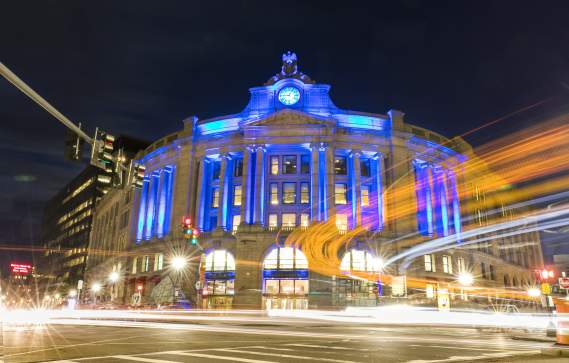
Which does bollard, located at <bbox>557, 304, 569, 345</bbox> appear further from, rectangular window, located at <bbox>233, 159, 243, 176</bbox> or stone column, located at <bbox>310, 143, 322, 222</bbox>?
rectangular window, located at <bbox>233, 159, 243, 176</bbox>

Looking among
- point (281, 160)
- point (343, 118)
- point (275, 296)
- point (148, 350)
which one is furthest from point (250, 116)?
point (148, 350)

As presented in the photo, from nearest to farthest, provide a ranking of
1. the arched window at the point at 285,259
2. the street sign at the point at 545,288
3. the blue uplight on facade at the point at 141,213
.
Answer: the street sign at the point at 545,288, the arched window at the point at 285,259, the blue uplight on facade at the point at 141,213

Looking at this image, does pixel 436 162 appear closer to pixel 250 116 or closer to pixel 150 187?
pixel 250 116

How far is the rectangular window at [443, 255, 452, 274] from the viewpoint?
197 feet

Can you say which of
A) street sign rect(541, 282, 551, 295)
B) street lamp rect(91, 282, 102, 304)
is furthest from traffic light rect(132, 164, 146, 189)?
street lamp rect(91, 282, 102, 304)

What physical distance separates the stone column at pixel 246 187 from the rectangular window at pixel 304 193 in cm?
701

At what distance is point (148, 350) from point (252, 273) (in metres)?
38.2

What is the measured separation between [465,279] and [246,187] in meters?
33.4

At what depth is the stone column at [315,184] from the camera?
55.0 metres

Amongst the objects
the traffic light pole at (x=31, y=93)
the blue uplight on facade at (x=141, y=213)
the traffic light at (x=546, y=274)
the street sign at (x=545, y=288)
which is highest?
the blue uplight on facade at (x=141, y=213)

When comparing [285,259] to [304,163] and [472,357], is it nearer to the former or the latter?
[304,163]

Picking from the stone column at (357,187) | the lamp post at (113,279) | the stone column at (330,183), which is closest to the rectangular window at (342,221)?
the stone column at (357,187)

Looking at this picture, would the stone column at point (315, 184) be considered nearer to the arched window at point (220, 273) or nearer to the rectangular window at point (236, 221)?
the rectangular window at point (236, 221)

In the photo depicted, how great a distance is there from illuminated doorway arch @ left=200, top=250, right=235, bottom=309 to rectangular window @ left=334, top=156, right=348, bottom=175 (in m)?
18.4
